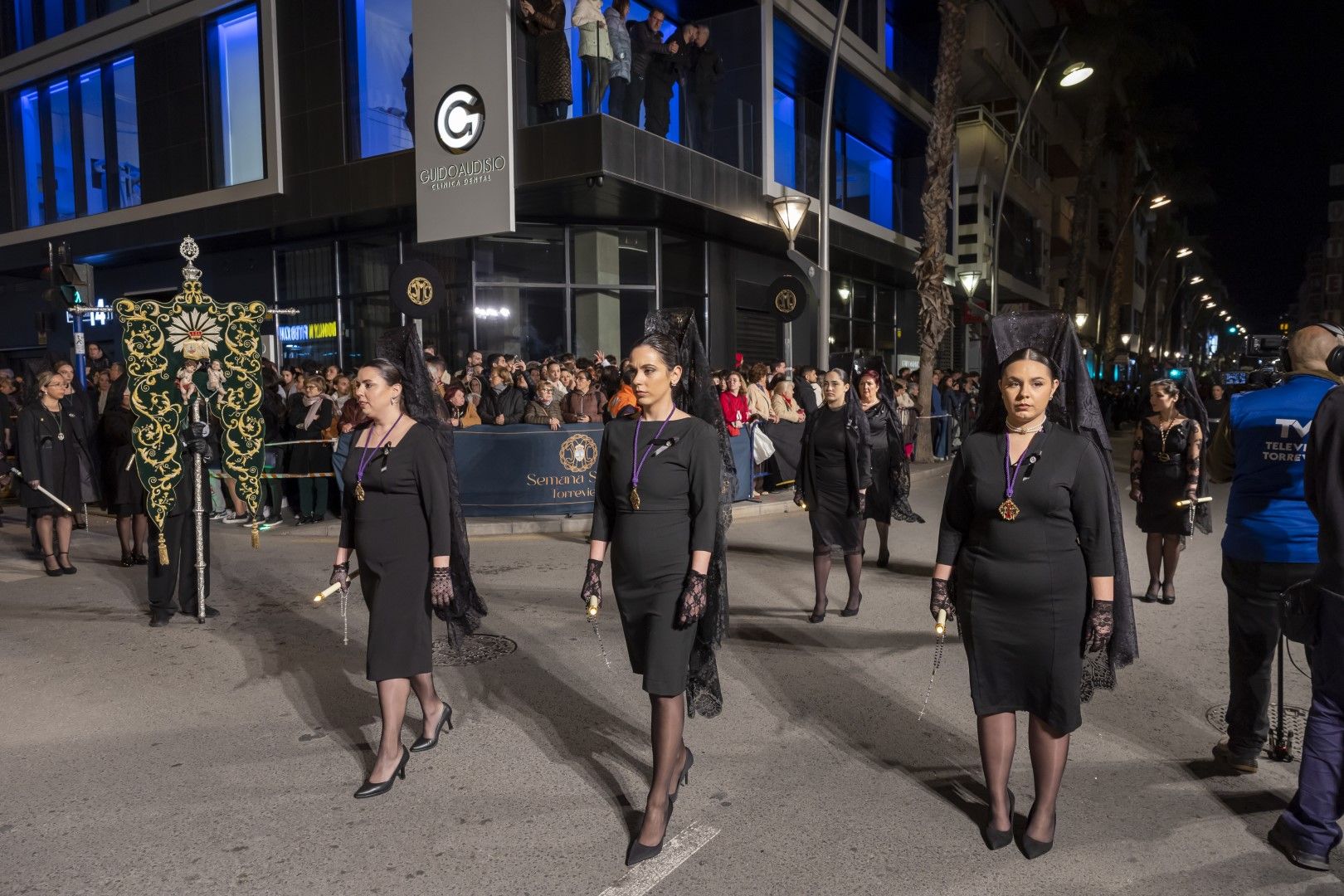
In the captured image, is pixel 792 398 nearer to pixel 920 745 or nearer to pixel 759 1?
pixel 759 1

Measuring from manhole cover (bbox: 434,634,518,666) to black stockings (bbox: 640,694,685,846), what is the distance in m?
2.65

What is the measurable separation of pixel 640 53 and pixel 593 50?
123 centimetres

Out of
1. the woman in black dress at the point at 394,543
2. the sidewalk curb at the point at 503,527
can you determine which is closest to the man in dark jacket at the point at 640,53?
the sidewalk curb at the point at 503,527

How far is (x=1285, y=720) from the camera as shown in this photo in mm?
4879

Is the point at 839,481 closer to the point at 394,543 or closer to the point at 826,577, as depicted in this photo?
the point at 826,577

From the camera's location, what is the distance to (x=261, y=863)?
3.52 metres

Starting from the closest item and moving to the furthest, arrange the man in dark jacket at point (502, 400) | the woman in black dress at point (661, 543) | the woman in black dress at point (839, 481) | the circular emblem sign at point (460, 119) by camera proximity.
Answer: the woman in black dress at point (661, 543), the woman in black dress at point (839, 481), the man in dark jacket at point (502, 400), the circular emblem sign at point (460, 119)

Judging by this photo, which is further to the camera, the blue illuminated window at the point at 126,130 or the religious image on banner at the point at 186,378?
the blue illuminated window at the point at 126,130

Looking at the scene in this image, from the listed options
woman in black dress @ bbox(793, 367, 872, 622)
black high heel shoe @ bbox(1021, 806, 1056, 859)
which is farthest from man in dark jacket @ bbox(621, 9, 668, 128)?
black high heel shoe @ bbox(1021, 806, 1056, 859)

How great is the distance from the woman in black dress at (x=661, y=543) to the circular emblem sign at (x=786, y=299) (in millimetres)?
11160

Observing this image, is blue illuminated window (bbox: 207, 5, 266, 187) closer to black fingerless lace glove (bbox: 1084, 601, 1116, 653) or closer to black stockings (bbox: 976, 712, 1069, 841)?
black stockings (bbox: 976, 712, 1069, 841)

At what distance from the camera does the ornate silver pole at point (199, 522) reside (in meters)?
7.11

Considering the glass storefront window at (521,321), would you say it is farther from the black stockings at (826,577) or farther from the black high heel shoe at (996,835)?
the black high heel shoe at (996,835)

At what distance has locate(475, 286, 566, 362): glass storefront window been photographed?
17797 mm
